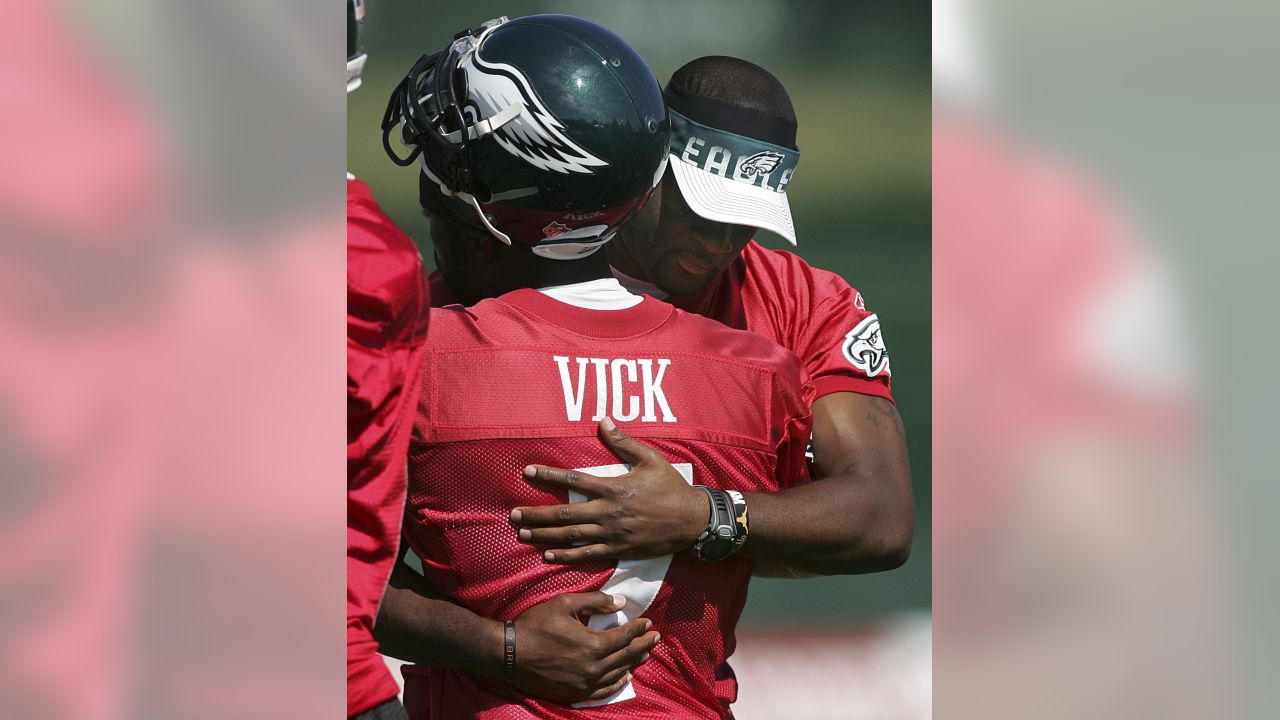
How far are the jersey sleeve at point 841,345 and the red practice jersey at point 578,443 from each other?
0.48 metres

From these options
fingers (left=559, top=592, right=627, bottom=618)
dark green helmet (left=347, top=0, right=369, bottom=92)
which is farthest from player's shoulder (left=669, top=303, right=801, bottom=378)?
dark green helmet (left=347, top=0, right=369, bottom=92)

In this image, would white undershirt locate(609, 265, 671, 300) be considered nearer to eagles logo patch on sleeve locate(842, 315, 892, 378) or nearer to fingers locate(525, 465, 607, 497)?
eagles logo patch on sleeve locate(842, 315, 892, 378)

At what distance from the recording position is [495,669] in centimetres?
192

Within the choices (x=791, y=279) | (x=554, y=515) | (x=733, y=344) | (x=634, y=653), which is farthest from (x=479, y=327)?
(x=791, y=279)

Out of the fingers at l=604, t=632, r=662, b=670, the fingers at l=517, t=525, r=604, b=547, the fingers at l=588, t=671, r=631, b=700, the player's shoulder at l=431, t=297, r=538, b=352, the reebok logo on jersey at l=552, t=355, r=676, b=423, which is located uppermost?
the player's shoulder at l=431, t=297, r=538, b=352

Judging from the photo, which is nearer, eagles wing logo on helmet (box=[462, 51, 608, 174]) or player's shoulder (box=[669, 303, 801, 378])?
eagles wing logo on helmet (box=[462, 51, 608, 174])

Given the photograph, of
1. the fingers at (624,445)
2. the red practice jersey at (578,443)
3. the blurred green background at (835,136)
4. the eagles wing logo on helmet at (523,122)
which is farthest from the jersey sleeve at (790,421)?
the blurred green background at (835,136)

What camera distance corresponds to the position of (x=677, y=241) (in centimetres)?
264

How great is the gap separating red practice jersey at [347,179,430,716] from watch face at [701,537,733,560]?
0.52 metres

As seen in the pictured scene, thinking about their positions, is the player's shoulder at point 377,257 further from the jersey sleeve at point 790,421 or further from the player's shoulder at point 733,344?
the jersey sleeve at point 790,421

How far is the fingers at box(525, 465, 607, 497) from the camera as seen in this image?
189cm

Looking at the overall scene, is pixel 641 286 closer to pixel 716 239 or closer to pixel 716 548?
pixel 716 239

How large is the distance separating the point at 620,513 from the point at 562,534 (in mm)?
89
